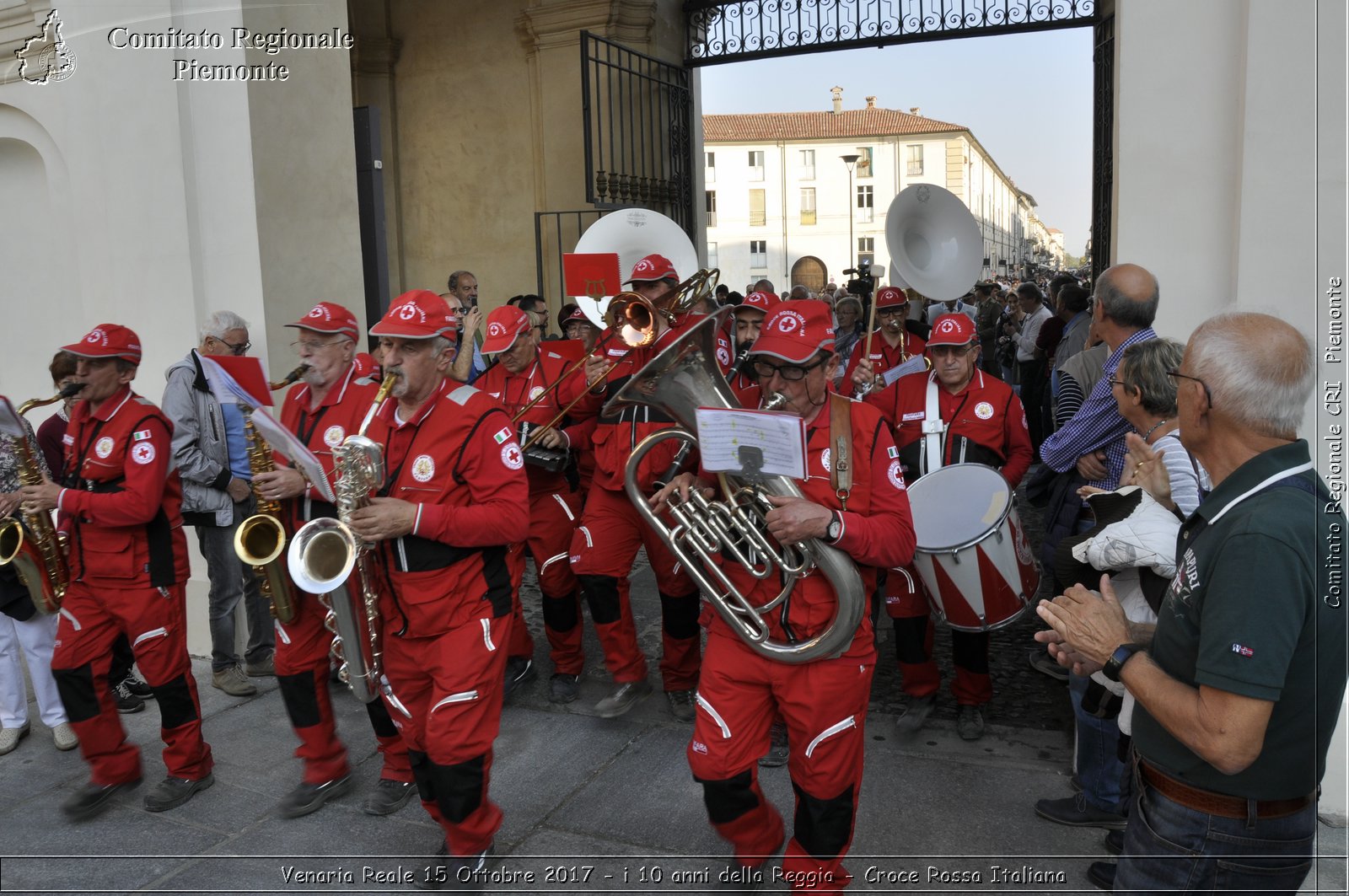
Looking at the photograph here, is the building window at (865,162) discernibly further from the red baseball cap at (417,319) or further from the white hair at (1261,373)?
the white hair at (1261,373)

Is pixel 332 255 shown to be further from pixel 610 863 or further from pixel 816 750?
pixel 816 750

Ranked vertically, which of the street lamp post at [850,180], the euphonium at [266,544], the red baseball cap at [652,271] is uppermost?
the street lamp post at [850,180]

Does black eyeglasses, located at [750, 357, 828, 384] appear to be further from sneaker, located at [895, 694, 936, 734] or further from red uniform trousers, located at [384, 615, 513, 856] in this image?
sneaker, located at [895, 694, 936, 734]

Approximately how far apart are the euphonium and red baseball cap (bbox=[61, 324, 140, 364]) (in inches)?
28.5

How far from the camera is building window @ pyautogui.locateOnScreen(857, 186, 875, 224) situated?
190 ft

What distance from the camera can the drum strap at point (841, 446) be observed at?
322 cm

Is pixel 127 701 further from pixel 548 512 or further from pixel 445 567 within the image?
pixel 445 567

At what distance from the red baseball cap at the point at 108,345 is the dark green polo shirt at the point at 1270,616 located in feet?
14.0

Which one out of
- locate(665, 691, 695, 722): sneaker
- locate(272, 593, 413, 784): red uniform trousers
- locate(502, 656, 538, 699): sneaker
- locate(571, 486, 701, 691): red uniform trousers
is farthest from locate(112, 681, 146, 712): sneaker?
locate(665, 691, 695, 722): sneaker

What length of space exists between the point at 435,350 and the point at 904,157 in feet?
190

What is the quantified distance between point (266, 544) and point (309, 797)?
118 cm

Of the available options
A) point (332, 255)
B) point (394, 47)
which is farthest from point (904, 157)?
point (332, 255)

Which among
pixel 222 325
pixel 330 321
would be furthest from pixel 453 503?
pixel 222 325

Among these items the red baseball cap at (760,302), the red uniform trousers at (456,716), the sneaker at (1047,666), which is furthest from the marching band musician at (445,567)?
the red baseball cap at (760,302)
